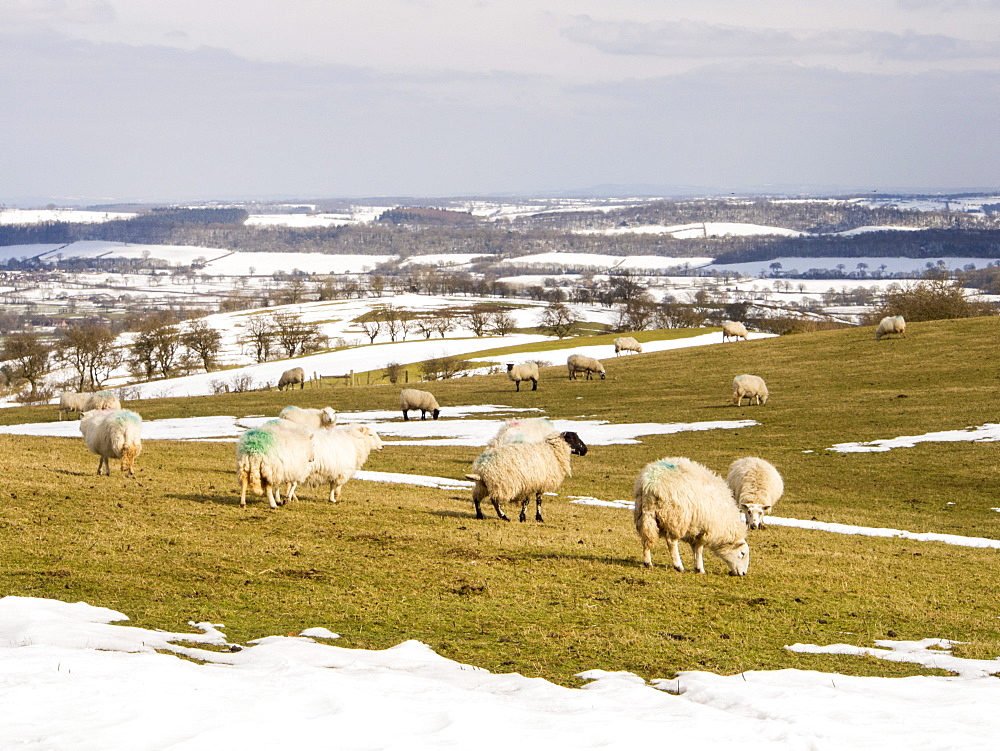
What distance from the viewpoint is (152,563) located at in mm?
13781

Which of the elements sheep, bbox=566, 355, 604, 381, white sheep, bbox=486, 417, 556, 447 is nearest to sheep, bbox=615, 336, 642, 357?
sheep, bbox=566, 355, 604, 381

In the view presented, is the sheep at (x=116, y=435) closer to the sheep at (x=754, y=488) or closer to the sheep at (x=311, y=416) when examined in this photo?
the sheep at (x=311, y=416)

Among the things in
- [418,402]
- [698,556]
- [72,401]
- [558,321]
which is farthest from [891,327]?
[558,321]

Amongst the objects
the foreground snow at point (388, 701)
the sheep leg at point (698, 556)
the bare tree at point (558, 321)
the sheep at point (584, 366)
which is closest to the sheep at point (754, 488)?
the sheep leg at point (698, 556)

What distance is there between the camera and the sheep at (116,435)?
73.7 ft

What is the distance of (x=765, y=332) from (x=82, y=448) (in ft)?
353

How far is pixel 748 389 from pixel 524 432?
97.1ft

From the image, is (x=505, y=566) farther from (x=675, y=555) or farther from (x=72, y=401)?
(x=72, y=401)

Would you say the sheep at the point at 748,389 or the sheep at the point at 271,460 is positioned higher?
the sheep at the point at 271,460

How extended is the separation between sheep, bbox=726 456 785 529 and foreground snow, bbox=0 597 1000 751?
11.1 m

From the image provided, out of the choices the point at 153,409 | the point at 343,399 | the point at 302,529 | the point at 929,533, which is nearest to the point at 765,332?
the point at 343,399

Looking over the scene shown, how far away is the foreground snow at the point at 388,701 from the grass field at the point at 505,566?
2.48 feet

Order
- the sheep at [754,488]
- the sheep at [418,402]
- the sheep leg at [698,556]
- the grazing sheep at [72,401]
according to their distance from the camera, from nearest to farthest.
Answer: the sheep leg at [698,556], the sheep at [754,488], the sheep at [418,402], the grazing sheep at [72,401]

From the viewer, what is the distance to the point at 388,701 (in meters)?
7.75
